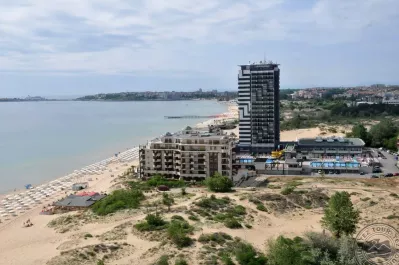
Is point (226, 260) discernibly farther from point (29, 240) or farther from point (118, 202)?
point (29, 240)

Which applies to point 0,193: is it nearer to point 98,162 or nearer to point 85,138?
point 98,162

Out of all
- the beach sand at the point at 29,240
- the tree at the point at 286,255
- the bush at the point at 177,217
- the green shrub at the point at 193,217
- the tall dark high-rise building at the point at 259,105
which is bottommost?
the beach sand at the point at 29,240

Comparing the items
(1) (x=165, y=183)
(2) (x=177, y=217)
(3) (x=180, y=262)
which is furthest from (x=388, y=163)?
(3) (x=180, y=262)

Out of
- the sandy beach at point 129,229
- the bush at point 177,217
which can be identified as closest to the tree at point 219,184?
the sandy beach at point 129,229

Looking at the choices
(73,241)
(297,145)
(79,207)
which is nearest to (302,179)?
(297,145)

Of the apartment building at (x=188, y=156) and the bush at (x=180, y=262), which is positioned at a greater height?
the apartment building at (x=188, y=156)

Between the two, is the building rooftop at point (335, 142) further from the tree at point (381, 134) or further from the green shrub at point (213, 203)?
the green shrub at point (213, 203)

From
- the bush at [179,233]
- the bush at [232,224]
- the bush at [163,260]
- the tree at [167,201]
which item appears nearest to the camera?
the bush at [163,260]
